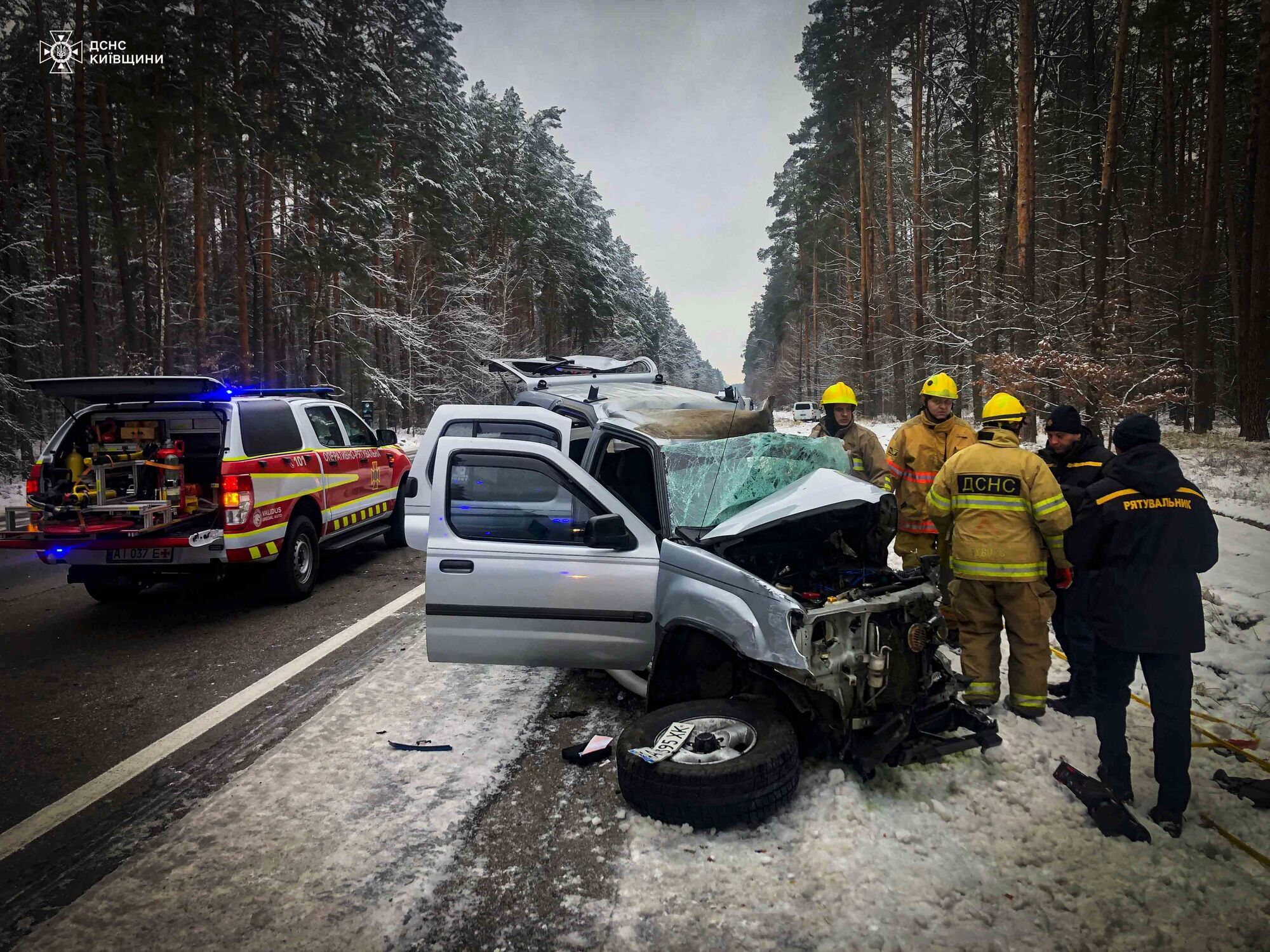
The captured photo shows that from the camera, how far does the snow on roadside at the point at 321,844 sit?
7.92ft

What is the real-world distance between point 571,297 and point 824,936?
4547cm

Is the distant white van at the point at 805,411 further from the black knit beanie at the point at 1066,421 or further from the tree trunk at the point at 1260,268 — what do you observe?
the black knit beanie at the point at 1066,421

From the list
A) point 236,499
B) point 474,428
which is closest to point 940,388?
point 474,428

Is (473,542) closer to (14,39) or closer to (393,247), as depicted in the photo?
(393,247)

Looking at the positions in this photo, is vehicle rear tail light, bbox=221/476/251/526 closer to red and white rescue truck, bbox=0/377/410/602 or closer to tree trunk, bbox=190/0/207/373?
red and white rescue truck, bbox=0/377/410/602

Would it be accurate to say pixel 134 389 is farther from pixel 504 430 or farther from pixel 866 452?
pixel 866 452

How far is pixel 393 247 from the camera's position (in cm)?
2481

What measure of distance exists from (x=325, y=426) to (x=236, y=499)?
192 centimetres

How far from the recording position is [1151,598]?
3174 millimetres

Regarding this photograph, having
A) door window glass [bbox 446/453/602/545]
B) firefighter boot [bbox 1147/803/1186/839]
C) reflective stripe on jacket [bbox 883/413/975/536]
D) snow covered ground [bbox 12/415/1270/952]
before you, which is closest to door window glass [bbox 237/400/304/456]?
door window glass [bbox 446/453/602/545]

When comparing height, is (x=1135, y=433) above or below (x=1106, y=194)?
below

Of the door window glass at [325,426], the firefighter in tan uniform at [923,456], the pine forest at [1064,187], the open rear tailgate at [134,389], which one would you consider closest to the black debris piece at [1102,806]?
the firefighter in tan uniform at [923,456]

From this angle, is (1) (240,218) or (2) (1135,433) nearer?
(2) (1135,433)

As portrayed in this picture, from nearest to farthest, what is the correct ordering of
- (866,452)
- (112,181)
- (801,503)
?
(801,503) → (866,452) → (112,181)
